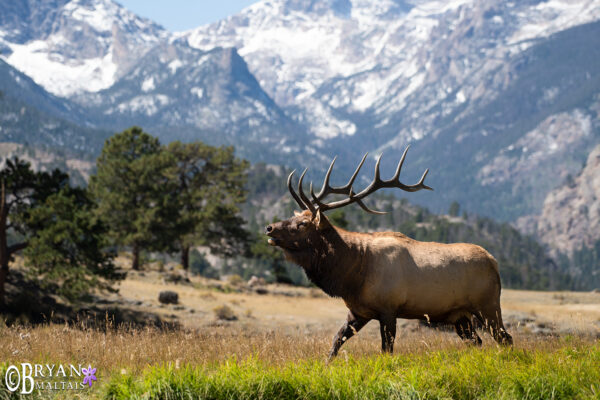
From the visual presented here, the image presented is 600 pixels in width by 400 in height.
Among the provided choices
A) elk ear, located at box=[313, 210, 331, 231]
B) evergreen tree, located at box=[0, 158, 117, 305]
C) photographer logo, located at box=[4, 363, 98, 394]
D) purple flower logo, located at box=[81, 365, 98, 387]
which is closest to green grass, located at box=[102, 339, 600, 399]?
purple flower logo, located at box=[81, 365, 98, 387]

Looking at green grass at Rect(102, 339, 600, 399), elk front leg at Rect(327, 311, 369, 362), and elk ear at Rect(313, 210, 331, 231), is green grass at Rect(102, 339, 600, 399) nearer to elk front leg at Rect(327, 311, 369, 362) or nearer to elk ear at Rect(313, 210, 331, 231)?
elk front leg at Rect(327, 311, 369, 362)

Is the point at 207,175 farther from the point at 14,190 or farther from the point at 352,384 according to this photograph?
the point at 352,384

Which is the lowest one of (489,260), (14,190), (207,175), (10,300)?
(10,300)

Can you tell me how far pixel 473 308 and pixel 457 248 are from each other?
1031mm

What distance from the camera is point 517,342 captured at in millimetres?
10500

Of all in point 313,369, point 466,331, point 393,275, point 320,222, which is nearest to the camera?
point 313,369

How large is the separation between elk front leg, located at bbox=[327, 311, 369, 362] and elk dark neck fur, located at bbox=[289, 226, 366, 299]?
0.39 meters

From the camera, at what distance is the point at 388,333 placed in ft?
32.9

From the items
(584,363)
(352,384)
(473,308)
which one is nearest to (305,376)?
(352,384)

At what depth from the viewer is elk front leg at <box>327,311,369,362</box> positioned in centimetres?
986

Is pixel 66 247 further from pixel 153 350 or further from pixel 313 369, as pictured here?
pixel 313 369

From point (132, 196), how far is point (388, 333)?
35456mm

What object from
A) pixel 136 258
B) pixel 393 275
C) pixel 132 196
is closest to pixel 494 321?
pixel 393 275

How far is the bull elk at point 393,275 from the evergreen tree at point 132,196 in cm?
3171
